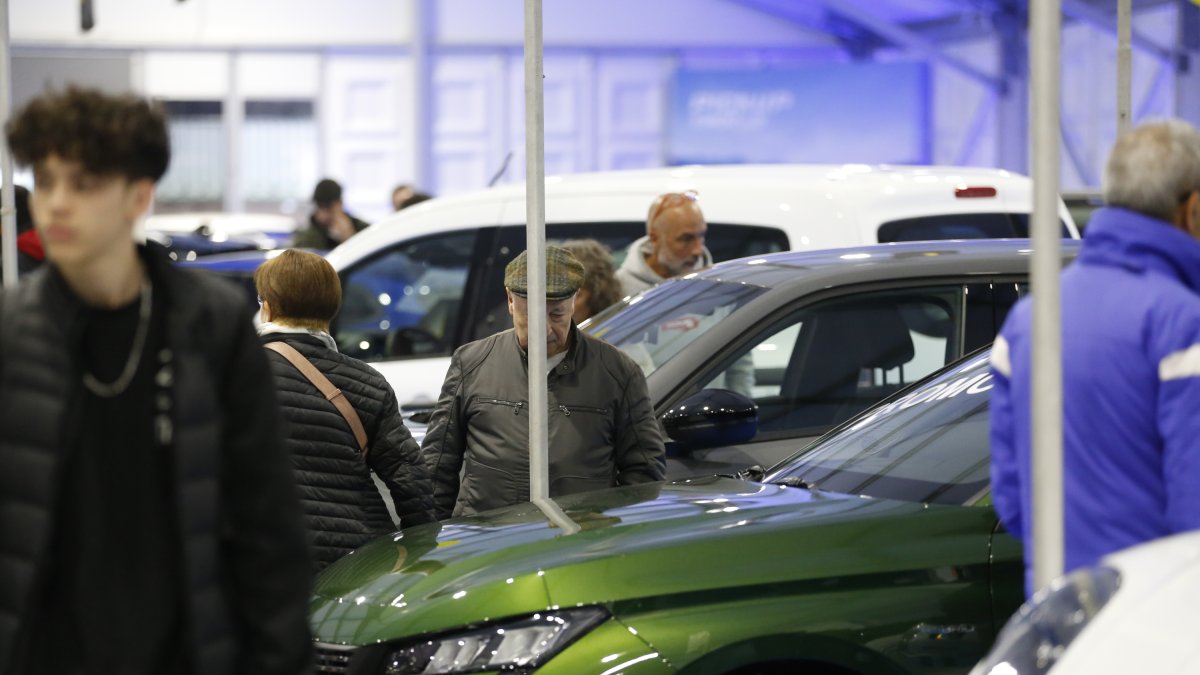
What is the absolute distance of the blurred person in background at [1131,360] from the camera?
10.2 ft

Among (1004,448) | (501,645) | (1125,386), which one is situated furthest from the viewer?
(501,645)

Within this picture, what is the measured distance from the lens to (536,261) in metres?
4.85

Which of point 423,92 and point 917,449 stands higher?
point 423,92

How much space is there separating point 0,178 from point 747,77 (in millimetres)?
17863

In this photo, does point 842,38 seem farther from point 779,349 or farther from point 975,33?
point 779,349

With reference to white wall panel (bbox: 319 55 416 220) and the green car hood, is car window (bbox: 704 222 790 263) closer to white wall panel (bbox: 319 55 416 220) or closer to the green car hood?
the green car hood

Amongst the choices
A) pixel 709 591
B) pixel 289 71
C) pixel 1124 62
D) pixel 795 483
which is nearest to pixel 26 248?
pixel 795 483

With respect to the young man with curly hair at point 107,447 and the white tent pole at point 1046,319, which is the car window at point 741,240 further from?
the young man with curly hair at point 107,447

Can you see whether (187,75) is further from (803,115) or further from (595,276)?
(595,276)

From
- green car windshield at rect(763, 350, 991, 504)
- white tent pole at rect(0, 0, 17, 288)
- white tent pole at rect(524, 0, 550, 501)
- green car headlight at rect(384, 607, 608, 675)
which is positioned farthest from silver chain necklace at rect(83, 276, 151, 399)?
white tent pole at rect(0, 0, 17, 288)

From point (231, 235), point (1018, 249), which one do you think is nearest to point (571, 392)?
point (1018, 249)

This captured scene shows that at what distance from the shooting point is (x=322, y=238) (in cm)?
1277

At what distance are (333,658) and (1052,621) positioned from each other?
1.73m

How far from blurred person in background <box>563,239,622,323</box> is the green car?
8.47ft
